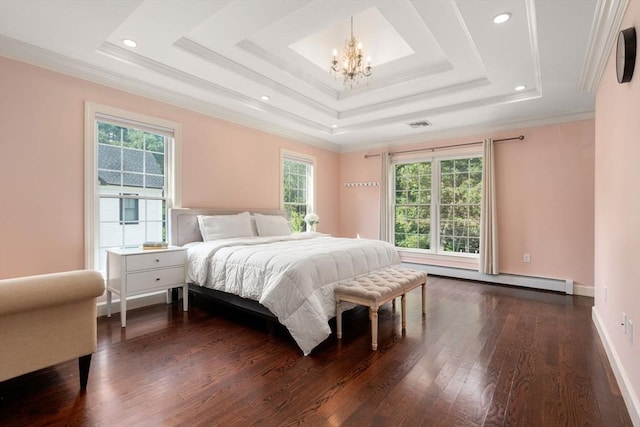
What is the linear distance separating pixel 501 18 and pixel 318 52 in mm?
1666

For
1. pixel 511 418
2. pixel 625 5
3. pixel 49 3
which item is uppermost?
pixel 49 3

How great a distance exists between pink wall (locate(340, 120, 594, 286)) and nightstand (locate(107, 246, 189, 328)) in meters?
4.64

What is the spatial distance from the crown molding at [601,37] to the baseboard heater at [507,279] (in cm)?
262

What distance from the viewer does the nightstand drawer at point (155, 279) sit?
298 centimetres

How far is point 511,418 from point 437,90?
349 centimetres

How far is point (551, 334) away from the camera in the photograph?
2.84 metres

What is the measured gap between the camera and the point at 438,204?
18.0 ft

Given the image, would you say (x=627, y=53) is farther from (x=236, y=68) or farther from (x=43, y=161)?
(x=43, y=161)

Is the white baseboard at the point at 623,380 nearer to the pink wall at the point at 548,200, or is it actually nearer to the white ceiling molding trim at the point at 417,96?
the pink wall at the point at 548,200

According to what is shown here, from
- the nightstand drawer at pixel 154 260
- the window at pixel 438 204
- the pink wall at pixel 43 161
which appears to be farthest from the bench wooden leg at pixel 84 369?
the window at pixel 438 204

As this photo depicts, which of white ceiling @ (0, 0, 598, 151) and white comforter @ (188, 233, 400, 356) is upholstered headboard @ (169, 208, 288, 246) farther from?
white ceiling @ (0, 0, 598, 151)

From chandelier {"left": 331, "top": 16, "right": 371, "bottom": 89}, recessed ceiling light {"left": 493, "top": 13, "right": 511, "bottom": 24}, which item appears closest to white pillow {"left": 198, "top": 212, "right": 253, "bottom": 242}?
chandelier {"left": 331, "top": 16, "right": 371, "bottom": 89}

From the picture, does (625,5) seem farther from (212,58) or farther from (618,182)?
(212,58)

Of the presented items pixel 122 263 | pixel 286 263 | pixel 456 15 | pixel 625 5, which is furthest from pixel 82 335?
pixel 625 5
